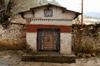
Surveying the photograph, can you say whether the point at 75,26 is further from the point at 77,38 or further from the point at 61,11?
the point at 61,11

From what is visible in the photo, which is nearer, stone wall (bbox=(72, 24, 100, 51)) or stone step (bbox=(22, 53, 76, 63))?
stone step (bbox=(22, 53, 76, 63))

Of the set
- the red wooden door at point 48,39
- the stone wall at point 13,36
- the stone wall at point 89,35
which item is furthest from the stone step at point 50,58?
the stone wall at point 13,36

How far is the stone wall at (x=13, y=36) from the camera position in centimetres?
656

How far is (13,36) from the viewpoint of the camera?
6.59 meters

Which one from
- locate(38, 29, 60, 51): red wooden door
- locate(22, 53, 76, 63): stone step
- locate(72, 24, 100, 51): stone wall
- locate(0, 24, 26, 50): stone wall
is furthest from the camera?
locate(0, 24, 26, 50): stone wall

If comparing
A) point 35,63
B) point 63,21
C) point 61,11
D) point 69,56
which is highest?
point 61,11

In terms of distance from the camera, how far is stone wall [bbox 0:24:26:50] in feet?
21.5

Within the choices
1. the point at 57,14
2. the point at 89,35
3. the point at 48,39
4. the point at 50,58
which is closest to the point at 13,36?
the point at 48,39

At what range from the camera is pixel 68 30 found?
16.9ft

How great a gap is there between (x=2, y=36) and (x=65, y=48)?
443cm

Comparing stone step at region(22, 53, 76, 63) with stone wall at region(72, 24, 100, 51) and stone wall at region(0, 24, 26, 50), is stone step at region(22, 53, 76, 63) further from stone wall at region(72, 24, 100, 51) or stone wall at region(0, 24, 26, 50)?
stone wall at region(0, 24, 26, 50)

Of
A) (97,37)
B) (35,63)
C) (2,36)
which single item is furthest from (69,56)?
(2,36)

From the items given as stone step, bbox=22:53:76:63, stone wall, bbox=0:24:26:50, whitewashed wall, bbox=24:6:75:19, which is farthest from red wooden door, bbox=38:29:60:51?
stone wall, bbox=0:24:26:50

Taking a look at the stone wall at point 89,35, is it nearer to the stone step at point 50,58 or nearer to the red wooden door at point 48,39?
the red wooden door at point 48,39
